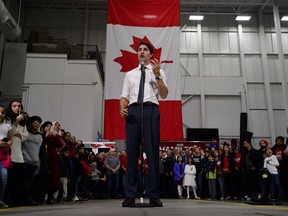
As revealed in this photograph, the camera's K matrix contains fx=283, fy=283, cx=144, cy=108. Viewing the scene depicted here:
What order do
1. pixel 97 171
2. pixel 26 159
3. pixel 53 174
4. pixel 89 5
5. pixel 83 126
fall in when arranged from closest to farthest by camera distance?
pixel 26 159, pixel 53 174, pixel 97 171, pixel 83 126, pixel 89 5

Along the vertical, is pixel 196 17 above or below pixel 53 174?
above

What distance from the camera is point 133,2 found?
257 inches

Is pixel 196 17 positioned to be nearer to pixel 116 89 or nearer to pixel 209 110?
pixel 209 110

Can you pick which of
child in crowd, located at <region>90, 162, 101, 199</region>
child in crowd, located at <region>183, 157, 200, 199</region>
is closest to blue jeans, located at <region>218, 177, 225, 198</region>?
child in crowd, located at <region>183, 157, 200, 199</region>

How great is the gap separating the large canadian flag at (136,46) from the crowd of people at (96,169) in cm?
99

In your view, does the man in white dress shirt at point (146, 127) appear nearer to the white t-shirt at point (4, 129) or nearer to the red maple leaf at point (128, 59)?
the white t-shirt at point (4, 129)

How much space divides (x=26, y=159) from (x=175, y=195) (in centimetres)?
512

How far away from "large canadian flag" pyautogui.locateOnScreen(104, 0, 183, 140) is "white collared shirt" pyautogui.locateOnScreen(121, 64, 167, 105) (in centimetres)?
389

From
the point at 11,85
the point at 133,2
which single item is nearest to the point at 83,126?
the point at 11,85

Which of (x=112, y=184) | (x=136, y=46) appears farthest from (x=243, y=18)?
(x=112, y=184)

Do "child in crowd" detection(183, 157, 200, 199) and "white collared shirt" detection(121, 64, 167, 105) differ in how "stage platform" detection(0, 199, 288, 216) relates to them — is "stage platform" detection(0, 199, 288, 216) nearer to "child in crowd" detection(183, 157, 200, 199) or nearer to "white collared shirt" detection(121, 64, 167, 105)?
"white collared shirt" detection(121, 64, 167, 105)

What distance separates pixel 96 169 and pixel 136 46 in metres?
3.12

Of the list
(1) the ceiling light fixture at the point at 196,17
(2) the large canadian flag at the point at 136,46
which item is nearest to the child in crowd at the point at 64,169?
(2) the large canadian flag at the point at 136,46

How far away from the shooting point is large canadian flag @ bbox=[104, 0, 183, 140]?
20.1 ft
